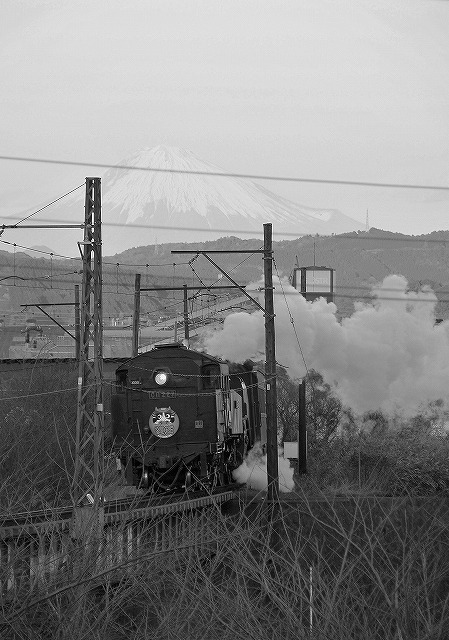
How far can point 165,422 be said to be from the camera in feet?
108

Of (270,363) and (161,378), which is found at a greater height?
(270,363)

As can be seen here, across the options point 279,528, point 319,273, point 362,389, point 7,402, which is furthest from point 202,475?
point 319,273

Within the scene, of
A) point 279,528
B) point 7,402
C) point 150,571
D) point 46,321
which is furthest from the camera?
point 46,321

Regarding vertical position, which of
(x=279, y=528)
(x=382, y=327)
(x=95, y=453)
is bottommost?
(x=279, y=528)

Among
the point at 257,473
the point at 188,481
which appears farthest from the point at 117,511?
the point at 257,473

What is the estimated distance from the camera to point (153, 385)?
108 ft

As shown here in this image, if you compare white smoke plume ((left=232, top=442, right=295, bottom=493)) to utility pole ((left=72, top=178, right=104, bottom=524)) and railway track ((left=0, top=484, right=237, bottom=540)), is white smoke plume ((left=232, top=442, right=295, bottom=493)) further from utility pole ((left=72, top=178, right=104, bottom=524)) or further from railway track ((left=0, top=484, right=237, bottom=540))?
utility pole ((left=72, top=178, right=104, bottom=524))

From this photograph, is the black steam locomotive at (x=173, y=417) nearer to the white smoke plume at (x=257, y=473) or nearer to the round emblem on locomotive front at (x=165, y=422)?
→ the round emblem on locomotive front at (x=165, y=422)

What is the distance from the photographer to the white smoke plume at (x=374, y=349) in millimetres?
46500

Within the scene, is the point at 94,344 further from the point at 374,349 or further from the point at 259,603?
the point at 374,349

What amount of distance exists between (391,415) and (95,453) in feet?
103

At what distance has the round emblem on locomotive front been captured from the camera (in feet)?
108

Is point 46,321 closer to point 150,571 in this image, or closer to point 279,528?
point 279,528

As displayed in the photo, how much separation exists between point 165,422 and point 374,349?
19.8 m
